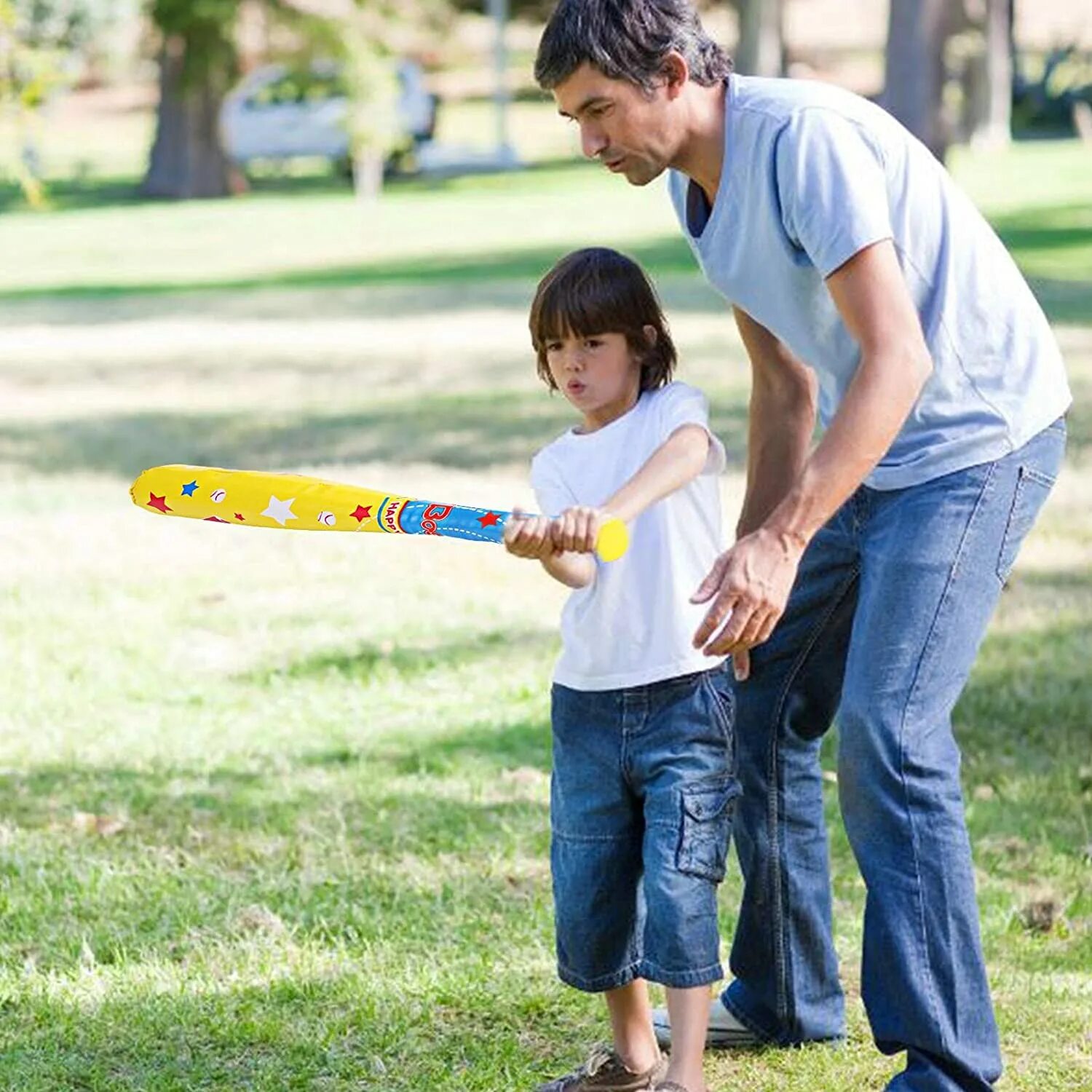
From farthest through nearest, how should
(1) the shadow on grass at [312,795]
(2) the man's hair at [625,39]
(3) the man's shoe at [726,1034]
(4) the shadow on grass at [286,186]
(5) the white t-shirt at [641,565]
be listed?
1. (4) the shadow on grass at [286,186]
2. (1) the shadow on grass at [312,795]
3. (3) the man's shoe at [726,1034]
4. (5) the white t-shirt at [641,565]
5. (2) the man's hair at [625,39]

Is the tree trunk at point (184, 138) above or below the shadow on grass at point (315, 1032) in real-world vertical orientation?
below

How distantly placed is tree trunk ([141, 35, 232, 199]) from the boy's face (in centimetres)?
3369

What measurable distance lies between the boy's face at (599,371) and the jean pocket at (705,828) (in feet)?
2.06

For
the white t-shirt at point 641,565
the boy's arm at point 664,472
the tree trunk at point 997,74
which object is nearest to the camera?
the boy's arm at point 664,472

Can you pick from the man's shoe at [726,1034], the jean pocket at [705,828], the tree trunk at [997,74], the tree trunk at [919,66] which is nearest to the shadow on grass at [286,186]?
the tree trunk at [997,74]

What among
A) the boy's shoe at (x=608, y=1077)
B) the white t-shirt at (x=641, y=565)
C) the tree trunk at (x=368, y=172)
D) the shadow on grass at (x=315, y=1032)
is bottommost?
the tree trunk at (x=368, y=172)

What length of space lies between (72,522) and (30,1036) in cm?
567

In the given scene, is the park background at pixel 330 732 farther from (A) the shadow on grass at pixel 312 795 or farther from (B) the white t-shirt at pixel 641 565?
(B) the white t-shirt at pixel 641 565

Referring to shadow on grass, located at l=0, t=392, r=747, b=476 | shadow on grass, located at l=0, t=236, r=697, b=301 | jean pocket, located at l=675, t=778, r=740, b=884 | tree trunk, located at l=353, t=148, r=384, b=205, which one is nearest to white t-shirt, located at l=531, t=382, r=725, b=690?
jean pocket, located at l=675, t=778, r=740, b=884

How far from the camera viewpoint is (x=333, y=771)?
6164 millimetres

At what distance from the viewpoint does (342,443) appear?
11883 mm

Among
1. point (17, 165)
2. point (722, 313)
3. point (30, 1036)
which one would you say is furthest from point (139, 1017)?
point (722, 313)

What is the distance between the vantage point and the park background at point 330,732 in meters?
4.35

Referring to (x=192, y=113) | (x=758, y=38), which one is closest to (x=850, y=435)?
(x=758, y=38)
